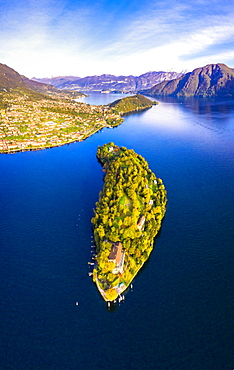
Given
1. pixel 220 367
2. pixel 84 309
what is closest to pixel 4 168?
pixel 84 309

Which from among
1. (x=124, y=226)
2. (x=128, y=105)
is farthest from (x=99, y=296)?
(x=128, y=105)

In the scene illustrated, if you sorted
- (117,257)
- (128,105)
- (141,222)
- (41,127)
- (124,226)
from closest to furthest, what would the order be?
1. (117,257)
2. (124,226)
3. (141,222)
4. (41,127)
5. (128,105)

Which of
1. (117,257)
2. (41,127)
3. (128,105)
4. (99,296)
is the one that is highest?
(128,105)

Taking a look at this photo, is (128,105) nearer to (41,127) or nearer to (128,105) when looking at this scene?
(128,105)

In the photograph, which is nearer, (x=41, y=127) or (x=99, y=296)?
(x=99, y=296)

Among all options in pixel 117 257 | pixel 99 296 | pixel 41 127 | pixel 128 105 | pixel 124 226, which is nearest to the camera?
pixel 99 296

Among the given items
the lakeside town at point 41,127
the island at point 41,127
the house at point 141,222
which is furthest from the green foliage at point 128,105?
the house at point 141,222

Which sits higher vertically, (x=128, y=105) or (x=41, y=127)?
(x=128, y=105)

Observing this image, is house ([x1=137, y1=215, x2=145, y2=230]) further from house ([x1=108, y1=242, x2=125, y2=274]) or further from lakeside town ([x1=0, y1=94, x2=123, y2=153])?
lakeside town ([x1=0, y1=94, x2=123, y2=153])
